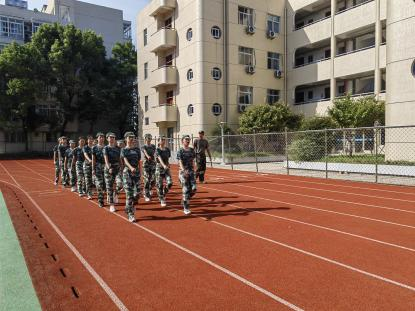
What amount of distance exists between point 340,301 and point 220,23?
2819 centimetres

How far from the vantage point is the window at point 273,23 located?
32.7 m

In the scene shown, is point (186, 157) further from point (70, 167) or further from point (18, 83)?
point (18, 83)

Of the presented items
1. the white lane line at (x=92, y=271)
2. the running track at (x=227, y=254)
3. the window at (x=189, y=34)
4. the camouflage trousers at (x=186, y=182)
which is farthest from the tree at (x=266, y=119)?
the white lane line at (x=92, y=271)

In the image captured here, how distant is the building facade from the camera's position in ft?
92.8

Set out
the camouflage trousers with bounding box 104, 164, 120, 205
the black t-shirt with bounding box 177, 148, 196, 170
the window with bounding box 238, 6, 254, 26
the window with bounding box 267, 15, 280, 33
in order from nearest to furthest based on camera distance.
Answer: the black t-shirt with bounding box 177, 148, 196, 170, the camouflage trousers with bounding box 104, 164, 120, 205, the window with bounding box 238, 6, 254, 26, the window with bounding box 267, 15, 280, 33

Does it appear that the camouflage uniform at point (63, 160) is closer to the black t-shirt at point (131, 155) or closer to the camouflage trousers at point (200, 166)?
the camouflage trousers at point (200, 166)

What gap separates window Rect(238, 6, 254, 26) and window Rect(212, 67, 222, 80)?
4423 millimetres

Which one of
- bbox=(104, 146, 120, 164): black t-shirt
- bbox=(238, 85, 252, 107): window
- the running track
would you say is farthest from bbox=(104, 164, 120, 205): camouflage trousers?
bbox=(238, 85, 252, 107): window

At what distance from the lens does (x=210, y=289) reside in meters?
4.82

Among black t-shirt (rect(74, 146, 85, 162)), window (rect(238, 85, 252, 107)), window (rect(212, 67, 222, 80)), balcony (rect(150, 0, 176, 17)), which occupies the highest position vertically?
balcony (rect(150, 0, 176, 17))

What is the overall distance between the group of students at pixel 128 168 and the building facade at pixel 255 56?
678 inches

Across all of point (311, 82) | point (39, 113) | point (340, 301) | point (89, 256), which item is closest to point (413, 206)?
point (340, 301)

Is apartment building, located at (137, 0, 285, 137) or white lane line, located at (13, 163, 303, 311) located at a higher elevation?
apartment building, located at (137, 0, 285, 137)

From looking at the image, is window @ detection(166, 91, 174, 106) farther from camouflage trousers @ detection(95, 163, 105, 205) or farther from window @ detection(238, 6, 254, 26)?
camouflage trousers @ detection(95, 163, 105, 205)
